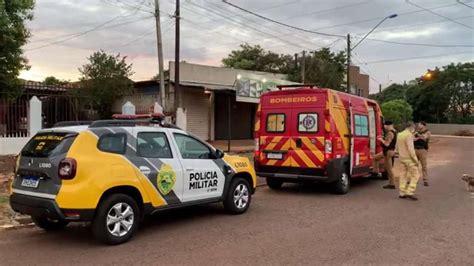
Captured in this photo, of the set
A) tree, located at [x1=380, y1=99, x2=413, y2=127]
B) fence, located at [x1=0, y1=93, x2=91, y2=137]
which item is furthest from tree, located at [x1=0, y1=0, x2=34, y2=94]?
tree, located at [x1=380, y1=99, x2=413, y2=127]

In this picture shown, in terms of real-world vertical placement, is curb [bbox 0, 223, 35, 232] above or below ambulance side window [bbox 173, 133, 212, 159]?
below

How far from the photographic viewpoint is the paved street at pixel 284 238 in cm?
579

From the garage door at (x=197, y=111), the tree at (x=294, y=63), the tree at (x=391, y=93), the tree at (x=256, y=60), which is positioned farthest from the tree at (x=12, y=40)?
the tree at (x=391, y=93)

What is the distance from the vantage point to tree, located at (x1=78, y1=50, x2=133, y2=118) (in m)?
21.4

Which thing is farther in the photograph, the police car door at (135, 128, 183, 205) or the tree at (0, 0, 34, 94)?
the tree at (0, 0, 34, 94)

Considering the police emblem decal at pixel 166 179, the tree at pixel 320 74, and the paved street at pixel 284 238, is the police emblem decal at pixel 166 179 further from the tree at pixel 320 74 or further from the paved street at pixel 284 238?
the tree at pixel 320 74

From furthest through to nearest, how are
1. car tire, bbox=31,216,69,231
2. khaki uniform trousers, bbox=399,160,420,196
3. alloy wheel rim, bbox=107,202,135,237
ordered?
1. khaki uniform trousers, bbox=399,160,420,196
2. car tire, bbox=31,216,69,231
3. alloy wheel rim, bbox=107,202,135,237

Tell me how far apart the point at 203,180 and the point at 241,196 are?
1.11 m

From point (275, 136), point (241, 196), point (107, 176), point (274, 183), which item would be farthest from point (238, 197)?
point (274, 183)

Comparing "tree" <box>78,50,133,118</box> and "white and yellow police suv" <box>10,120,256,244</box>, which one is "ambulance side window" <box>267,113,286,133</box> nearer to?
"white and yellow police suv" <box>10,120,256,244</box>

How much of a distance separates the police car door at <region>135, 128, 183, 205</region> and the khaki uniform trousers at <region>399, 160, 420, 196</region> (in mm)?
5636

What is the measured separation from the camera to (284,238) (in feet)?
22.1

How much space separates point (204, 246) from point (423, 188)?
798cm

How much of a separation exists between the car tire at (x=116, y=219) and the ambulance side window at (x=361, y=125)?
6846 millimetres
